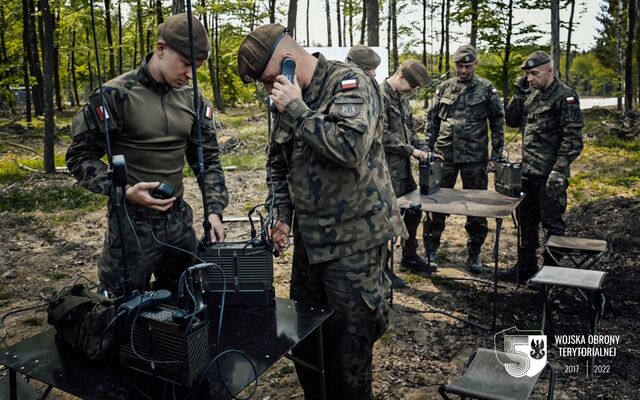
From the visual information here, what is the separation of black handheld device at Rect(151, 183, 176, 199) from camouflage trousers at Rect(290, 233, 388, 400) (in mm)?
630

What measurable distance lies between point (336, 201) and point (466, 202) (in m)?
2.66

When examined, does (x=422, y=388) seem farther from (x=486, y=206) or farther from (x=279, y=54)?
(x=279, y=54)

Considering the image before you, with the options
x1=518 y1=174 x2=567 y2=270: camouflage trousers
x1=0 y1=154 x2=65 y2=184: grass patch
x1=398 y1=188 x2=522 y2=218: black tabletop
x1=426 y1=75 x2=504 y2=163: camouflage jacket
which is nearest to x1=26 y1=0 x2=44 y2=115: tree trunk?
x1=0 y1=154 x2=65 y2=184: grass patch

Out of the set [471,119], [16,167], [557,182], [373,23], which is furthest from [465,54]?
[16,167]

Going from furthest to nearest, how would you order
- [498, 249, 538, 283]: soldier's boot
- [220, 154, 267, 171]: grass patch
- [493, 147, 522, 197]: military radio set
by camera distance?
[220, 154, 267, 171]: grass patch
[498, 249, 538, 283]: soldier's boot
[493, 147, 522, 197]: military radio set

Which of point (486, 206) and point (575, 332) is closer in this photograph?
point (575, 332)

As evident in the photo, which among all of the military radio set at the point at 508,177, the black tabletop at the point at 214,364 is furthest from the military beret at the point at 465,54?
the black tabletop at the point at 214,364

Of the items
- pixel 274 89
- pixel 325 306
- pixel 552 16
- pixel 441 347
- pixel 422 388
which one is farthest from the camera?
pixel 552 16

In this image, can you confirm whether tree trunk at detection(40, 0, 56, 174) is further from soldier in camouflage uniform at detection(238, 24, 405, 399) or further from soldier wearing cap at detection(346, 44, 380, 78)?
soldier in camouflage uniform at detection(238, 24, 405, 399)

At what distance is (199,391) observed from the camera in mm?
1726

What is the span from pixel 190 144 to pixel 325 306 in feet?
4.15

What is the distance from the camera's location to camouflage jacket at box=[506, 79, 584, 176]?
16.6 ft

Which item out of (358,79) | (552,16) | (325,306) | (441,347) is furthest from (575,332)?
(552,16)

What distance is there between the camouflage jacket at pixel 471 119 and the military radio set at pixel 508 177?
2.21 feet
